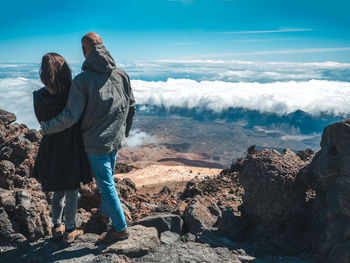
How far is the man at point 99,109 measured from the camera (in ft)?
10.7

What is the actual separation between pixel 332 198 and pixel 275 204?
882 millimetres

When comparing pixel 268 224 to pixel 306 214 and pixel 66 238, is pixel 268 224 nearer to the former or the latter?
pixel 306 214

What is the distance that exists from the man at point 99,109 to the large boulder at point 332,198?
9.66 ft

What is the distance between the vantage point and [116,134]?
3.58 m

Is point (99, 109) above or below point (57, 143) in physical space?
above

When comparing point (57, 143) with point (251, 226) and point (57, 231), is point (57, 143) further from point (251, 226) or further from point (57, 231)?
point (251, 226)

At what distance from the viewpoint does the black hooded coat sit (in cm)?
342

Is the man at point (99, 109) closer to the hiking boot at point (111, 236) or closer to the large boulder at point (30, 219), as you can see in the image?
the hiking boot at point (111, 236)

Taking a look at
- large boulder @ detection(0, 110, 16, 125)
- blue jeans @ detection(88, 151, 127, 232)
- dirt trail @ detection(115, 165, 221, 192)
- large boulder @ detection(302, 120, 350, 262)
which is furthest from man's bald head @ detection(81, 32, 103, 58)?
dirt trail @ detection(115, 165, 221, 192)

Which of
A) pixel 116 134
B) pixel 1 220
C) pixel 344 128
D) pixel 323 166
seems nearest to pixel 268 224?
pixel 323 166

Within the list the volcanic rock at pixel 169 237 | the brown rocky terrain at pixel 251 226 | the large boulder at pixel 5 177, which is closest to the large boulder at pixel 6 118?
the large boulder at pixel 5 177

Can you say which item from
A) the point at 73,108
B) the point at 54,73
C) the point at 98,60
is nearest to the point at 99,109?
the point at 73,108

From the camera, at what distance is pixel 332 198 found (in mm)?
4160

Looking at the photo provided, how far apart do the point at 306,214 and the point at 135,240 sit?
2846 millimetres
